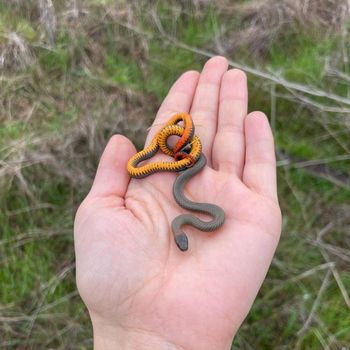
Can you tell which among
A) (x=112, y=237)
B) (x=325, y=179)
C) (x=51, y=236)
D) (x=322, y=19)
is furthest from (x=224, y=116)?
(x=322, y=19)

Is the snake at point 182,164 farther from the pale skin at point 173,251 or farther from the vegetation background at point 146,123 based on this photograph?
the vegetation background at point 146,123

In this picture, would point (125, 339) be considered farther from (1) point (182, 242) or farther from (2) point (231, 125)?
(2) point (231, 125)

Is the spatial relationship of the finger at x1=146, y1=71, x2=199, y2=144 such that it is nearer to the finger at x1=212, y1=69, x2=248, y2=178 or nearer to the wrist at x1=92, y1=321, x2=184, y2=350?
the finger at x1=212, y1=69, x2=248, y2=178

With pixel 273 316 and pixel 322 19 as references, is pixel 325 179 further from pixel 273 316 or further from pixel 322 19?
pixel 322 19

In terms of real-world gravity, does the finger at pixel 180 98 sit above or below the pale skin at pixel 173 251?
above

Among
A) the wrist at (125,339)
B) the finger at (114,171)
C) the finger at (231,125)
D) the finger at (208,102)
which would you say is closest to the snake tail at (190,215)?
the finger at (231,125)

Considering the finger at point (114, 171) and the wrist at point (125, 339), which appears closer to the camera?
the wrist at point (125, 339)

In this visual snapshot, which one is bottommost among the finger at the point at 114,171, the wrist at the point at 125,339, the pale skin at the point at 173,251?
the wrist at the point at 125,339
